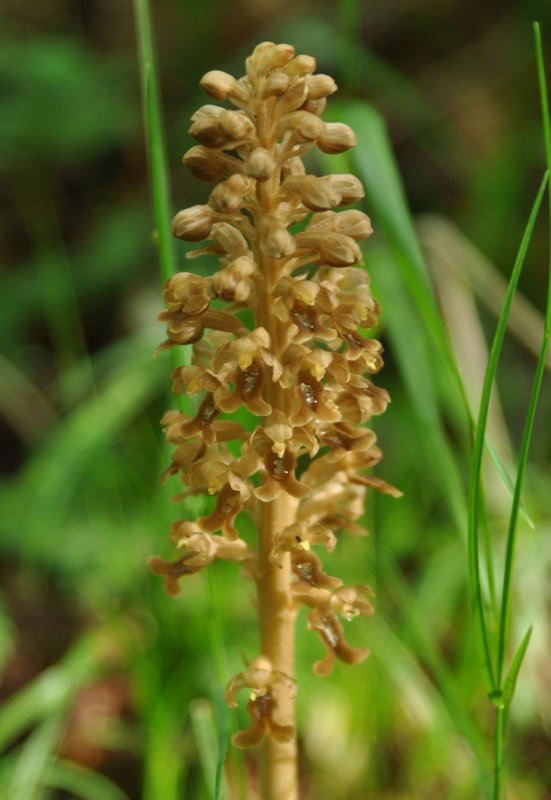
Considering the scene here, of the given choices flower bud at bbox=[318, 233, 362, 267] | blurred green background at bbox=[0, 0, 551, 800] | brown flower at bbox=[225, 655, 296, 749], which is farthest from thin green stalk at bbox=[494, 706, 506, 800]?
flower bud at bbox=[318, 233, 362, 267]

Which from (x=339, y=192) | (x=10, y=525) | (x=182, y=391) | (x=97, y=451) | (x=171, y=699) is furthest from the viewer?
(x=10, y=525)

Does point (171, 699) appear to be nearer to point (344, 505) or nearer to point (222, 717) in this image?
point (222, 717)

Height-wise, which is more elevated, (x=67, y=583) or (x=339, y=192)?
(x=339, y=192)

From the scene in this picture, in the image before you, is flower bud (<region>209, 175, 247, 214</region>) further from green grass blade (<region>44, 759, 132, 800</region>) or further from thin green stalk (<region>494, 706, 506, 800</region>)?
green grass blade (<region>44, 759, 132, 800</region>)

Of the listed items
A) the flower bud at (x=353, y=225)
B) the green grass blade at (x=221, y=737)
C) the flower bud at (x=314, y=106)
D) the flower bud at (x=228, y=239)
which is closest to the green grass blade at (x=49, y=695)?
the green grass blade at (x=221, y=737)

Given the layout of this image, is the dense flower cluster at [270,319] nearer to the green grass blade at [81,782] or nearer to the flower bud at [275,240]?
the flower bud at [275,240]

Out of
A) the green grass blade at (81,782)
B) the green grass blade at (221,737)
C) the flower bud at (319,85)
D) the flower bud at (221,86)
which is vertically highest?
the flower bud at (221,86)

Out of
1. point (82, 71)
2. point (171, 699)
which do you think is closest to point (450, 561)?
point (171, 699)
